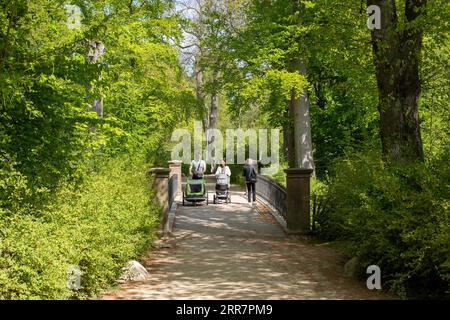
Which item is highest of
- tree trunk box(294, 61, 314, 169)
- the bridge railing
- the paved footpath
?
tree trunk box(294, 61, 314, 169)

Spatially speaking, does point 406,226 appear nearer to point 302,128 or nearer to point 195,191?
point 302,128

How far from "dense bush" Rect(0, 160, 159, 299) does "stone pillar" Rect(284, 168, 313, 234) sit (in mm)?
4252

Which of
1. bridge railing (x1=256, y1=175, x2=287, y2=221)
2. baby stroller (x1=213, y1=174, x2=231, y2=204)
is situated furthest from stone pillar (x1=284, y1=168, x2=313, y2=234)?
baby stroller (x1=213, y1=174, x2=231, y2=204)

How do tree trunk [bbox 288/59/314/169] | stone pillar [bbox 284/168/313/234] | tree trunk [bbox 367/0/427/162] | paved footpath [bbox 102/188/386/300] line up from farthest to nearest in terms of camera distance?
tree trunk [bbox 288/59/314/169]
stone pillar [bbox 284/168/313/234]
tree trunk [bbox 367/0/427/162]
paved footpath [bbox 102/188/386/300]

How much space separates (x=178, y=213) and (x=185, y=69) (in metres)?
23.6

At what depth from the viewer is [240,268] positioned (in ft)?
30.7

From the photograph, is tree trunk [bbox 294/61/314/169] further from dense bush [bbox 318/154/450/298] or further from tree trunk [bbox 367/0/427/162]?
dense bush [bbox 318/154/450/298]

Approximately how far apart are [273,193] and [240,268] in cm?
904

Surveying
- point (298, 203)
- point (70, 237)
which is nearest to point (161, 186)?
point (298, 203)

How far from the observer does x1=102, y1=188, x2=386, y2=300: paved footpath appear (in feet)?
24.9

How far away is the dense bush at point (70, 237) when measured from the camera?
17.7ft

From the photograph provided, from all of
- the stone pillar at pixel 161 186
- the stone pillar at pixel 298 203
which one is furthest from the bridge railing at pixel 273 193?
the stone pillar at pixel 161 186
